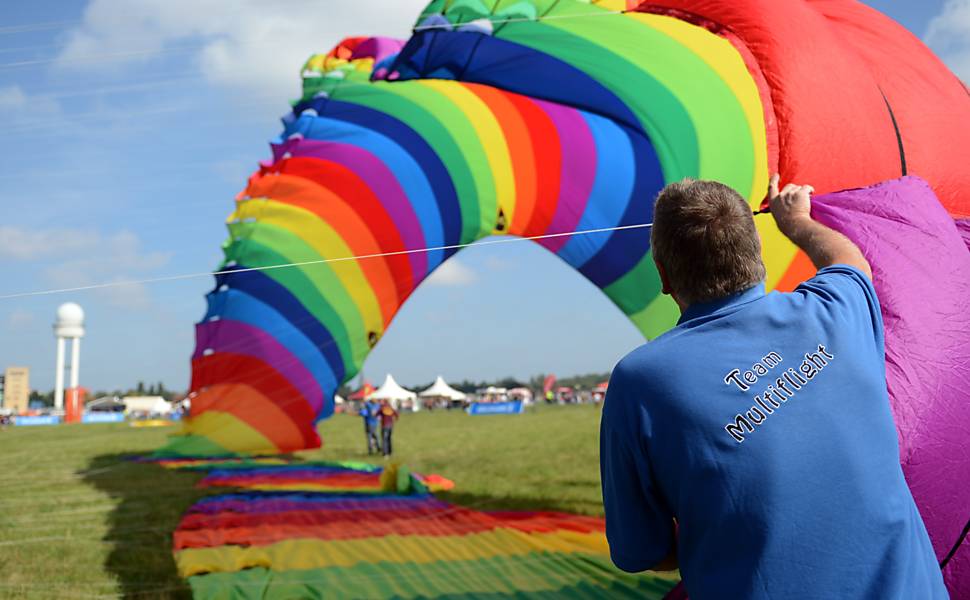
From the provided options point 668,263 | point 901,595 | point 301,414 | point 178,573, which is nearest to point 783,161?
point 668,263

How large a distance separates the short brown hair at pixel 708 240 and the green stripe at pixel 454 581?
2.55m

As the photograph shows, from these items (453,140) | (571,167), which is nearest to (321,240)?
(453,140)

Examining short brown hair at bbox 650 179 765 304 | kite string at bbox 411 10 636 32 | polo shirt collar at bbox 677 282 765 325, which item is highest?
kite string at bbox 411 10 636 32

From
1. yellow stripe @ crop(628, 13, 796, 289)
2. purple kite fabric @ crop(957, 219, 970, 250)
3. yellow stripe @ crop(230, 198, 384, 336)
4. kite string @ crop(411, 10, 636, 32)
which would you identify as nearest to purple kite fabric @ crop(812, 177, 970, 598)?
purple kite fabric @ crop(957, 219, 970, 250)

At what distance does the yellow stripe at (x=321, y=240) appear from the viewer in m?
6.15

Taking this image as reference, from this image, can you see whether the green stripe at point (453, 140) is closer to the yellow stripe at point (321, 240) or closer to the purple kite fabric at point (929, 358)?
the yellow stripe at point (321, 240)

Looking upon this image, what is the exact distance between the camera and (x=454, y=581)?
12.3ft

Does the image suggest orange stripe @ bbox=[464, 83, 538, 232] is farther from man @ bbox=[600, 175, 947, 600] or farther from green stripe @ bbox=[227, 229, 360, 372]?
man @ bbox=[600, 175, 947, 600]

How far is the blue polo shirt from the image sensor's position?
96 centimetres

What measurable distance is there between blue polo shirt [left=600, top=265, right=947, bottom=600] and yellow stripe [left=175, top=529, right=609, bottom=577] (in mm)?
3115

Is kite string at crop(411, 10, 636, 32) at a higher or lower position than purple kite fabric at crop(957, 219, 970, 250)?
higher

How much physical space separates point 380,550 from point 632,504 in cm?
355

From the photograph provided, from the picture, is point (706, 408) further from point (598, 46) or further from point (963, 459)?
point (598, 46)

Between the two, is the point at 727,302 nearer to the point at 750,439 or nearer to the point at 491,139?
the point at 750,439
